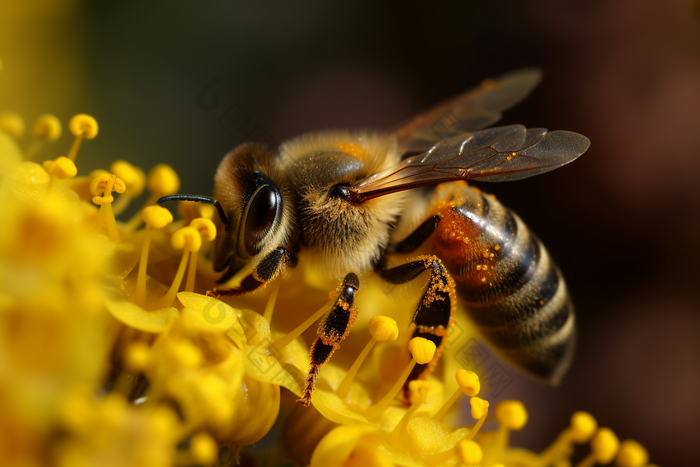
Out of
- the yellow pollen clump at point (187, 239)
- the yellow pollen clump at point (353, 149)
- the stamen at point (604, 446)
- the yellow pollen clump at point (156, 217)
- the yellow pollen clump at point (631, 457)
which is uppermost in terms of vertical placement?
the yellow pollen clump at point (353, 149)

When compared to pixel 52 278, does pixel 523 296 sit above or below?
below

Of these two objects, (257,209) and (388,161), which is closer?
(257,209)

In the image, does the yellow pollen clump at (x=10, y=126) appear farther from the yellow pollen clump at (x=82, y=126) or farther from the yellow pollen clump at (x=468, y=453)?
the yellow pollen clump at (x=468, y=453)

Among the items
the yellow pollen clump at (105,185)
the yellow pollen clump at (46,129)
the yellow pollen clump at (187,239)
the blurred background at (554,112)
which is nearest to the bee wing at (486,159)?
the yellow pollen clump at (187,239)

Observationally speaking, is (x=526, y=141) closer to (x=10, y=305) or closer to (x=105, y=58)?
(x=10, y=305)

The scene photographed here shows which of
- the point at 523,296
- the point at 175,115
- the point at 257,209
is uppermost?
the point at 257,209

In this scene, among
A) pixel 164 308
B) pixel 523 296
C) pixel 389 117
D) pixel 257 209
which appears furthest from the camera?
pixel 389 117

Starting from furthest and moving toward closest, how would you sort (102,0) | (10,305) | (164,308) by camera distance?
(102,0) → (164,308) → (10,305)

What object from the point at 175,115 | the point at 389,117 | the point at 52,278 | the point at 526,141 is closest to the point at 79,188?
the point at 52,278
